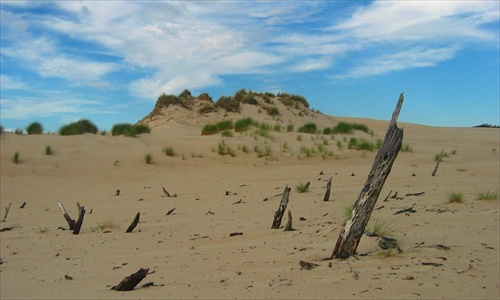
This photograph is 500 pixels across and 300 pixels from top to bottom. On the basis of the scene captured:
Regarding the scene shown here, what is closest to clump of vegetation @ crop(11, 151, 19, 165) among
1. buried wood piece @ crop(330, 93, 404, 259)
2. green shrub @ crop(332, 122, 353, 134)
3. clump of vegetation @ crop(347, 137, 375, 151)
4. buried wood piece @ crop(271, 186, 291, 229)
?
buried wood piece @ crop(271, 186, 291, 229)

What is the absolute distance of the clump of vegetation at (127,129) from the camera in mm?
16672

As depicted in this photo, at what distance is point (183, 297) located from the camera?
4.27 m

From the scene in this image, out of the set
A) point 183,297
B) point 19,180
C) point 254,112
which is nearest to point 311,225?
point 183,297

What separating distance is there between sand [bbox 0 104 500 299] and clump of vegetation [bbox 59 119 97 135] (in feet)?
4.15

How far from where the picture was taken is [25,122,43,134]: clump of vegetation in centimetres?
1633

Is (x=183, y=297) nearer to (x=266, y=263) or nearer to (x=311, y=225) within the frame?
(x=266, y=263)

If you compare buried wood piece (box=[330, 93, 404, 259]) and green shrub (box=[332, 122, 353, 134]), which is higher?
green shrub (box=[332, 122, 353, 134])

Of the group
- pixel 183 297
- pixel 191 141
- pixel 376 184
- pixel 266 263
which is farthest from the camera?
pixel 191 141

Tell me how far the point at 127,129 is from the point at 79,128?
5.45 feet

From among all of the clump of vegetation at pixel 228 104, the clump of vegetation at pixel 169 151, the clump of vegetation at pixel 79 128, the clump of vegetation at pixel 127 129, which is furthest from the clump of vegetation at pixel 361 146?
the clump of vegetation at pixel 228 104

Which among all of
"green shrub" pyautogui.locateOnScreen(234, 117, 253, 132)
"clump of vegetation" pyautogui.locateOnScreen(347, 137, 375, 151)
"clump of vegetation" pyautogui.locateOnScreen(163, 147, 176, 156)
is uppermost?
"green shrub" pyautogui.locateOnScreen(234, 117, 253, 132)

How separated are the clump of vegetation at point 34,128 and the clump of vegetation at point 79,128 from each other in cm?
70

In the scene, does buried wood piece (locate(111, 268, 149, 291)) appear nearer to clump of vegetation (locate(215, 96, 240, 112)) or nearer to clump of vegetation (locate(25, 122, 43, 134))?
clump of vegetation (locate(25, 122, 43, 134))

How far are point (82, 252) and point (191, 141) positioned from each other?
9501 millimetres
